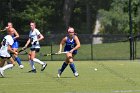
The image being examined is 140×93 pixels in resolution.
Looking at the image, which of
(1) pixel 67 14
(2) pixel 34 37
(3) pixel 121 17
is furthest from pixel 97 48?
(1) pixel 67 14

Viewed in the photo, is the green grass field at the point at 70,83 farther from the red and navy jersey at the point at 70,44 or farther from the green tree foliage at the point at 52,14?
the green tree foliage at the point at 52,14

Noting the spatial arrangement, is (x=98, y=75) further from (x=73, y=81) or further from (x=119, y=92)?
(x=119, y=92)

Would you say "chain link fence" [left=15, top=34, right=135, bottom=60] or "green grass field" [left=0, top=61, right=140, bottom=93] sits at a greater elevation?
"green grass field" [left=0, top=61, right=140, bottom=93]

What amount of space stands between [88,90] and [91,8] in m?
57.8

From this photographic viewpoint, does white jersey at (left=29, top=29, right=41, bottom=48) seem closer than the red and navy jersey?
No

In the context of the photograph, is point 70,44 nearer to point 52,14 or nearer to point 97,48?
point 97,48

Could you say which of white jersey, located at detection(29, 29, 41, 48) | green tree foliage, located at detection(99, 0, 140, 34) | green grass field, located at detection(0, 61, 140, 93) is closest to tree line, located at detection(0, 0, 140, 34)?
green tree foliage, located at detection(99, 0, 140, 34)

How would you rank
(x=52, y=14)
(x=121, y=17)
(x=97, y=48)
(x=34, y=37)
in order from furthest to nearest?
(x=52, y=14) → (x=121, y=17) → (x=97, y=48) → (x=34, y=37)

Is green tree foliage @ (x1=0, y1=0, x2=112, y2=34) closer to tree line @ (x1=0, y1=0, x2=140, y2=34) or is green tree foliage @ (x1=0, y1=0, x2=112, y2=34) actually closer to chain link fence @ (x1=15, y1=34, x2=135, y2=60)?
tree line @ (x1=0, y1=0, x2=140, y2=34)

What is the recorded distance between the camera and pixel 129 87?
17328 mm

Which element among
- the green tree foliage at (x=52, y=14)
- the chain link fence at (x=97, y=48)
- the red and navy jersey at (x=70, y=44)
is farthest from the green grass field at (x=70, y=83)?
the green tree foliage at (x=52, y=14)

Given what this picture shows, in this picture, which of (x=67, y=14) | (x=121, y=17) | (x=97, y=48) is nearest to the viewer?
(x=97, y=48)

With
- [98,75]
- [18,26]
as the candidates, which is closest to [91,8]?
[18,26]

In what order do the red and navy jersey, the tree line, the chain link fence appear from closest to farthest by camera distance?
the red and navy jersey, the chain link fence, the tree line
